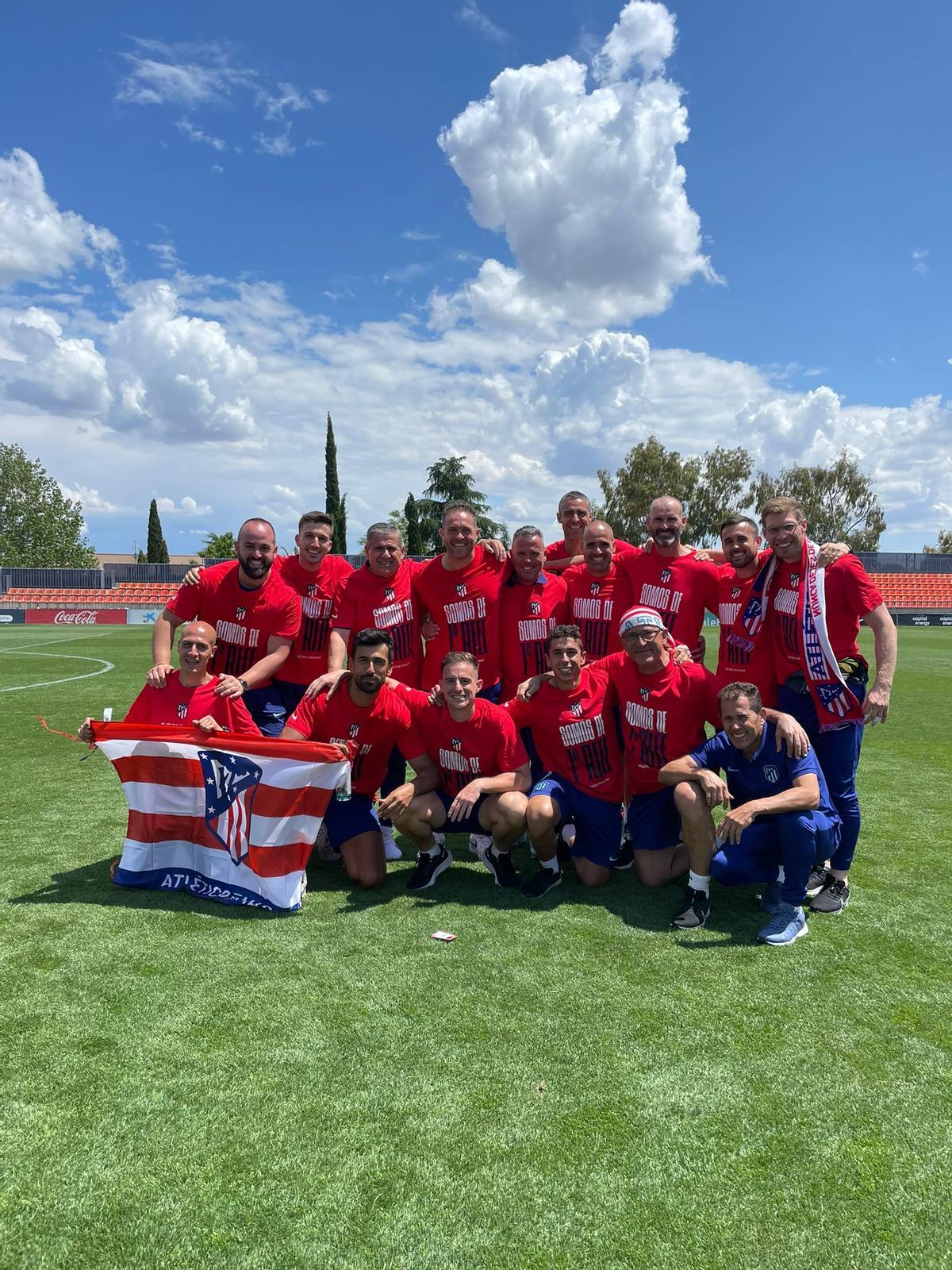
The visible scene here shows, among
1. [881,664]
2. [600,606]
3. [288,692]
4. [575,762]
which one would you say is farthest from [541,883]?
[288,692]

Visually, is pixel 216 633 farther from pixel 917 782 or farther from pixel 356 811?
pixel 917 782

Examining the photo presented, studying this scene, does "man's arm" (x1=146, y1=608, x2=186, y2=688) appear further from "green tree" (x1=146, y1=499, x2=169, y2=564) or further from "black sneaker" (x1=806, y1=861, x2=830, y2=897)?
"green tree" (x1=146, y1=499, x2=169, y2=564)

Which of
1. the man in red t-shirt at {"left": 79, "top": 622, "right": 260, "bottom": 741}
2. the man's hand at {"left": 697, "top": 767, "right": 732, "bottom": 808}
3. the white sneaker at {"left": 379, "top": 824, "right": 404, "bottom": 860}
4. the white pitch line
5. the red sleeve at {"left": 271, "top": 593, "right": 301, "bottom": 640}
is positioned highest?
the red sleeve at {"left": 271, "top": 593, "right": 301, "bottom": 640}

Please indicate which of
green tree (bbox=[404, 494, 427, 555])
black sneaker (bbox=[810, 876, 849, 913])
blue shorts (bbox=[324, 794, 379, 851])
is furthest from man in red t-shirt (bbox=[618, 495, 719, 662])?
green tree (bbox=[404, 494, 427, 555])

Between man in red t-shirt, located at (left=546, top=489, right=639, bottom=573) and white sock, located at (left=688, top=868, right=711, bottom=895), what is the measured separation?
241cm

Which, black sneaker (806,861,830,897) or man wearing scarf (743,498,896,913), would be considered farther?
black sneaker (806,861,830,897)

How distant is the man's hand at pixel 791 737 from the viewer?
161 inches

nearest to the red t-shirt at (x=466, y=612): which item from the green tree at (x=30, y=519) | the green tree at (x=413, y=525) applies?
the green tree at (x=413, y=525)

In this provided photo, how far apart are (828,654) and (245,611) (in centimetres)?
358

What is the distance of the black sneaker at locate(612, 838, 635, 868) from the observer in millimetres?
5051

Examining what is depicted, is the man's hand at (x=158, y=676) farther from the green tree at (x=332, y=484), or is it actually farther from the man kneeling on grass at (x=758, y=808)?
the green tree at (x=332, y=484)

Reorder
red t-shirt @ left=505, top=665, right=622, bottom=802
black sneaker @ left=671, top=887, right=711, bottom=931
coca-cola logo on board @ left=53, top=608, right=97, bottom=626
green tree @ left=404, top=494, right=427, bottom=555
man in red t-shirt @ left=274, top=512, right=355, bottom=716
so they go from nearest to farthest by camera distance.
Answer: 1. black sneaker @ left=671, top=887, right=711, bottom=931
2. red t-shirt @ left=505, top=665, right=622, bottom=802
3. man in red t-shirt @ left=274, top=512, right=355, bottom=716
4. coca-cola logo on board @ left=53, top=608, right=97, bottom=626
5. green tree @ left=404, top=494, right=427, bottom=555

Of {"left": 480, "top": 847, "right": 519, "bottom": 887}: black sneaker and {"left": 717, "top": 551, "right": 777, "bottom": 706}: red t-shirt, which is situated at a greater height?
{"left": 717, "top": 551, "right": 777, "bottom": 706}: red t-shirt

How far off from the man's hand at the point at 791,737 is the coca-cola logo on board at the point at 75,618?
35.1 m
